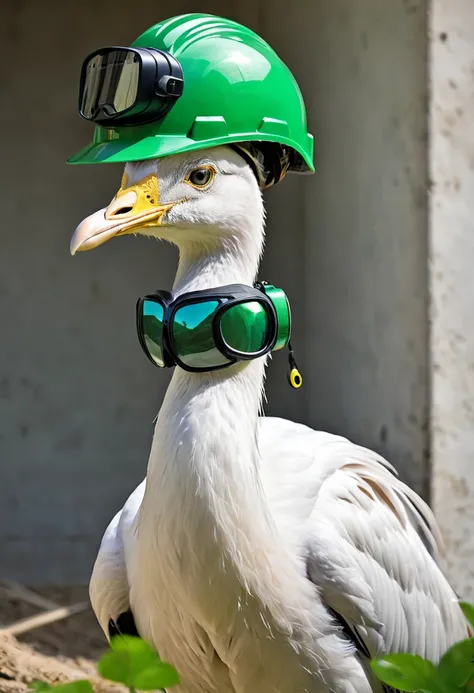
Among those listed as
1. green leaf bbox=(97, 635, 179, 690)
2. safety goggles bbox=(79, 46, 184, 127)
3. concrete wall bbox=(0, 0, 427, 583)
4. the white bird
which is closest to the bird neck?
the white bird

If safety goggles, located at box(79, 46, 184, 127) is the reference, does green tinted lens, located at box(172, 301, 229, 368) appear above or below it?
below

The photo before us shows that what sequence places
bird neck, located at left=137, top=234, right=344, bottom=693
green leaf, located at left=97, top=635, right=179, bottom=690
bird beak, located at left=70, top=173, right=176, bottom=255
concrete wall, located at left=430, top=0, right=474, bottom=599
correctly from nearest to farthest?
green leaf, located at left=97, top=635, right=179, bottom=690
bird beak, located at left=70, top=173, right=176, bottom=255
bird neck, located at left=137, top=234, right=344, bottom=693
concrete wall, located at left=430, top=0, right=474, bottom=599

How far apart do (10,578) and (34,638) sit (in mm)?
665

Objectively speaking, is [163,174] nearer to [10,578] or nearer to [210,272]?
[210,272]

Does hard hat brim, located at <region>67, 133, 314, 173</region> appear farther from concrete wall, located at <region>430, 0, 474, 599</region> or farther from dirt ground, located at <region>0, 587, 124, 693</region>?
dirt ground, located at <region>0, 587, 124, 693</region>

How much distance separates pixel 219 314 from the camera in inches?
54.6

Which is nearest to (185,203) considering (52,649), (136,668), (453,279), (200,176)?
(200,176)

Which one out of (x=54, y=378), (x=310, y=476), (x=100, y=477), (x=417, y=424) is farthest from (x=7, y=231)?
(x=310, y=476)

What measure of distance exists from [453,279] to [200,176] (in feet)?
4.28

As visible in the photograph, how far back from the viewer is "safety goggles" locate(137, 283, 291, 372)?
1.39 m

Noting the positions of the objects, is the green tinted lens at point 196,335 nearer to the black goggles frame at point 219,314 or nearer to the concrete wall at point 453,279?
the black goggles frame at point 219,314

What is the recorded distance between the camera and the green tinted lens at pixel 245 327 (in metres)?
1.39

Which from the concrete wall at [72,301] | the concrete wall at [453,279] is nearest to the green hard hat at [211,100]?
the concrete wall at [453,279]

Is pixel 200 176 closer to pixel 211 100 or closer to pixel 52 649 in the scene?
pixel 211 100
